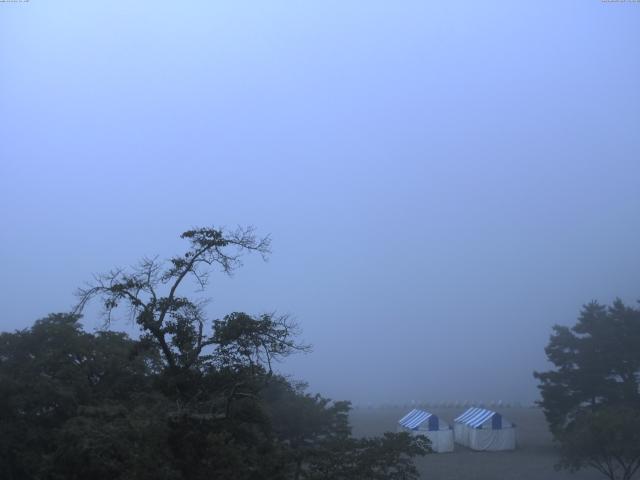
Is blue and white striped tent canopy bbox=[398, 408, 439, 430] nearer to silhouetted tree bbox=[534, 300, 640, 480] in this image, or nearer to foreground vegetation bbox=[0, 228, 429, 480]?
silhouetted tree bbox=[534, 300, 640, 480]

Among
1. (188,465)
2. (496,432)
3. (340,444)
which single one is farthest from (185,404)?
(496,432)

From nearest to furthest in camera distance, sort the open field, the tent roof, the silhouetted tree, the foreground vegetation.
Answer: the foreground vegetation → the open field → the silhouetted tree → the tent roof

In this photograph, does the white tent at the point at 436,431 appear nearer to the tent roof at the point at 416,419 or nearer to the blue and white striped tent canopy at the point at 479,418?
the tent roof at the point at 416,419

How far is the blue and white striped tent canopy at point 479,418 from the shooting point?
30750 millimetres

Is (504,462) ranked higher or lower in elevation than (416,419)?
lower

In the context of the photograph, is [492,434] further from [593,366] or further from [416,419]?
[593,366]

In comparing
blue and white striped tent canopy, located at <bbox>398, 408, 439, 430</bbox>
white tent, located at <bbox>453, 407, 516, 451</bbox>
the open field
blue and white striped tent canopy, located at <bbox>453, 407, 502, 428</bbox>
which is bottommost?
the open field

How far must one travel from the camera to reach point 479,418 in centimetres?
3158

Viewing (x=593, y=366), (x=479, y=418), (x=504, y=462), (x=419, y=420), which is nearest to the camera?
(x=504, y=462)

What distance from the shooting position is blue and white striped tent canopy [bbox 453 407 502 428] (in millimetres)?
30750

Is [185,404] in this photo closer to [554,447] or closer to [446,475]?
[446,475]

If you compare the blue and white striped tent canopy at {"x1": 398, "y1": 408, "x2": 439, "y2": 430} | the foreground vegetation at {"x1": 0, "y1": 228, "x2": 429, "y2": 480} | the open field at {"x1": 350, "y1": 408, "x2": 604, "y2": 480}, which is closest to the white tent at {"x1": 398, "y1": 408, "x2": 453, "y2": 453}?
the blue and white striped tent canopy at {"x1": 398, "y1": 408, "x2": 439, "y2": 430}

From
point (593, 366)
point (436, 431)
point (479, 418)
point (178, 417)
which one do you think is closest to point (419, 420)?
point (436, 431)

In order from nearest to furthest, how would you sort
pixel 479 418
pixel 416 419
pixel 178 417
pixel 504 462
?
pixel 178 417, pixel 504 462, pixel 479 418, pixel 416 419
